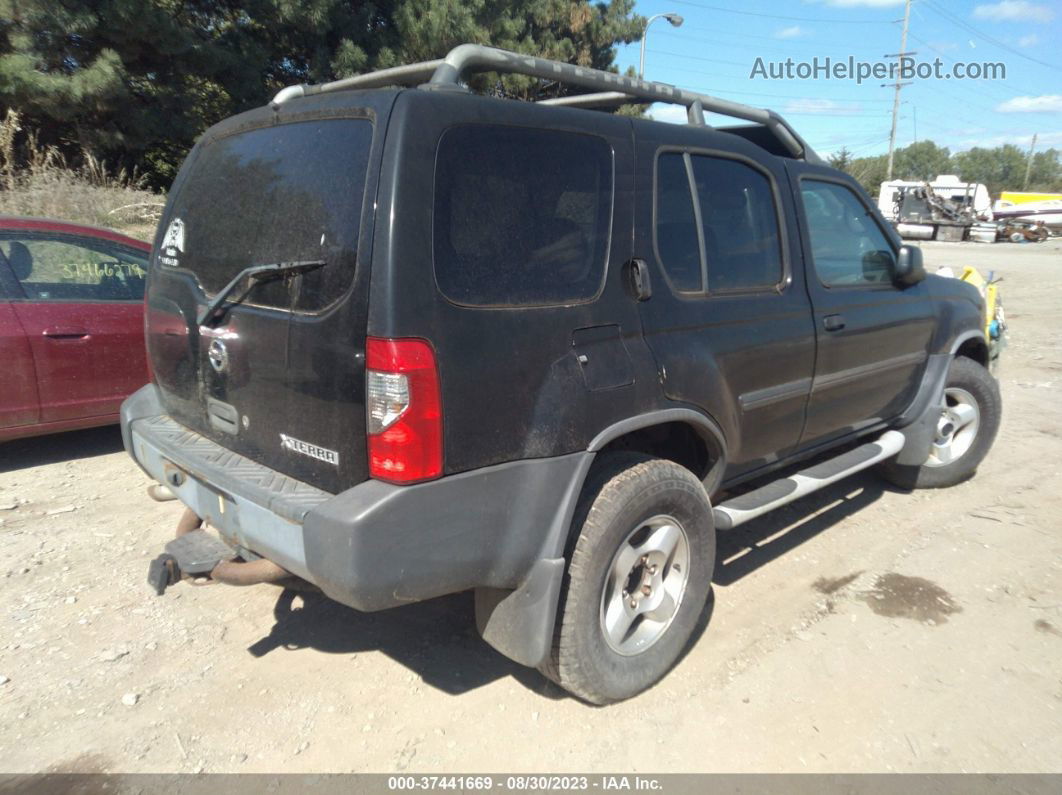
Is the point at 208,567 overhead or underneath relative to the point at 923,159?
underneath

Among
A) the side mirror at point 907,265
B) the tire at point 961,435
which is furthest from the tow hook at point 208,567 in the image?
the tire at point 961,435

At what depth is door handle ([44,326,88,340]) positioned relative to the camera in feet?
15.5

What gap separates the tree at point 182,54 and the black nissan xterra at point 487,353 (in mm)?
7354

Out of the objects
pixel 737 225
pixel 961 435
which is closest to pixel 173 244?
pixel 737 225

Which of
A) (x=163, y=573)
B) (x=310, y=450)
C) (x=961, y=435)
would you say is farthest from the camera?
(x=961, y=435)

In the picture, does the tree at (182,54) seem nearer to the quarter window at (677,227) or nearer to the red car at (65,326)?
the red car at (65,326)

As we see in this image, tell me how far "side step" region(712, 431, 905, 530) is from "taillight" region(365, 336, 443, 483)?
59.8 inches

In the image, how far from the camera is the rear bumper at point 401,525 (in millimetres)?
2123

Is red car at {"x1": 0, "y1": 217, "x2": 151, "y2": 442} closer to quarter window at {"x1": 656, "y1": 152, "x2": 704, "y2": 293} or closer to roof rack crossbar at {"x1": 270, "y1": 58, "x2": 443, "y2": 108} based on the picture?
roof rack crossbar at {"x1": 270, "y1": 58, "x2": 443, "y2": 108}

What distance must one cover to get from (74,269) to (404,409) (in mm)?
4047

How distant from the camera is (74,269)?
5027mm

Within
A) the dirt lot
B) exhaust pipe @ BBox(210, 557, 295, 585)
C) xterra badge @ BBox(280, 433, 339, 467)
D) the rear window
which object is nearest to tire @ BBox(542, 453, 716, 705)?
the dirt lot

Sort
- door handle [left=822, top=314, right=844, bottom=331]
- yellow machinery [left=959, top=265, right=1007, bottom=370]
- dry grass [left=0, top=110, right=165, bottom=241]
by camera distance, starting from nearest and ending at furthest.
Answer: door handle [left=822, top=314, right=844, bottom=331]
yellow machinery [left=959, top=265, right=1007, bottom=370]
dry grass [left=0, top=110, right=165, bottom=241]

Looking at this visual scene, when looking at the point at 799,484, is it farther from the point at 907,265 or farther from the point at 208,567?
the point at 208,567
